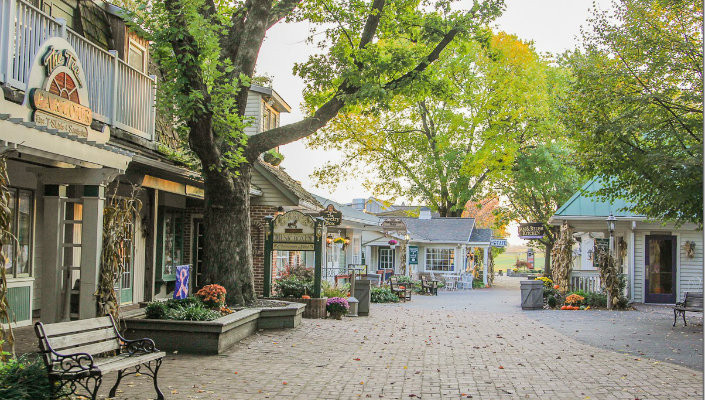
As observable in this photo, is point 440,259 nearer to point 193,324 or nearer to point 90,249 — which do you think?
point 193,324

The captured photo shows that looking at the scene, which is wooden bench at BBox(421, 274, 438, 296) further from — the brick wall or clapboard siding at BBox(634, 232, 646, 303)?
the brick wall

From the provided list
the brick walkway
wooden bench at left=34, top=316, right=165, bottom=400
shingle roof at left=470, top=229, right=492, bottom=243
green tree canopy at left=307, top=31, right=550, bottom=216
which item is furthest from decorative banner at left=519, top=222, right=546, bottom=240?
wooden bench at left=34, top=316, right=165, bottom=400

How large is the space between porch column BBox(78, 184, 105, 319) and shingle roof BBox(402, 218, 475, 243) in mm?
32190

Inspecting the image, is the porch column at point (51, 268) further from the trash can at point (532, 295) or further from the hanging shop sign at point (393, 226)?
the hanging shop sign at point (393, 226)

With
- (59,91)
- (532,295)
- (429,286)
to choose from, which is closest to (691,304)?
(532,295)

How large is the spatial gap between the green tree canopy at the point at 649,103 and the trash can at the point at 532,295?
700 cm

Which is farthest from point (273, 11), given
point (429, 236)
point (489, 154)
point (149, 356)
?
point (429, 236)

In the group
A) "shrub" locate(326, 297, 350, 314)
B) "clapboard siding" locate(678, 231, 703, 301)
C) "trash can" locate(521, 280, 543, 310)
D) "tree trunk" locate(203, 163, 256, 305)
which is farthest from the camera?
"clapboard siding" locate(678, 231, 703, 301)

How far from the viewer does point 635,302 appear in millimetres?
22984

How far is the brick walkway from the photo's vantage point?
7824 mm

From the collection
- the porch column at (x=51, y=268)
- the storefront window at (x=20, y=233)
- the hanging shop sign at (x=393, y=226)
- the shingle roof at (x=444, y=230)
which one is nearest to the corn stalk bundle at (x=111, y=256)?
the porch column at (x=51, y=268)

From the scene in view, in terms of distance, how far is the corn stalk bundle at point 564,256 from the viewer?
2377cm

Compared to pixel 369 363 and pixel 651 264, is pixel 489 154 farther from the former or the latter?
pixel 369 363

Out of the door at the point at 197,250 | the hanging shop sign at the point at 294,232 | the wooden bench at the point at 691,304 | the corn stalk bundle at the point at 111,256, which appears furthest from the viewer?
the door at the point at 197,250
